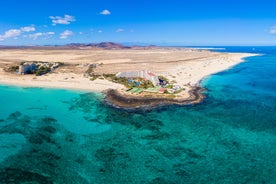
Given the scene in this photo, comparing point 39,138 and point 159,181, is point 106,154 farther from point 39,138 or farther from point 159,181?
point 39,138

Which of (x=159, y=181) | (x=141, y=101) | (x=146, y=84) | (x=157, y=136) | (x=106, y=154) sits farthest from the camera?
(x=146, y=84)

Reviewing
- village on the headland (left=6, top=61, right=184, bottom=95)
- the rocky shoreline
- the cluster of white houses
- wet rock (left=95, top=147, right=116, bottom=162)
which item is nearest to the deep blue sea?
wet rock (left=95, top=147, right=116, bottom=162)

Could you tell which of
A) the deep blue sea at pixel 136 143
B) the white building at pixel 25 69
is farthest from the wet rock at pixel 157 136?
the white building at pixel 25 69

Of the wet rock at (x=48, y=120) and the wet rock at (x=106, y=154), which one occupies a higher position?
the wet rock at (x=48, y=120)

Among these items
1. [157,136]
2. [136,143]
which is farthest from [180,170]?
[157,136]

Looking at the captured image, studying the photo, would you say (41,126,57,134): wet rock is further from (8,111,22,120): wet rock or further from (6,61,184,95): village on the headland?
(6,61,184,95): village on the headland

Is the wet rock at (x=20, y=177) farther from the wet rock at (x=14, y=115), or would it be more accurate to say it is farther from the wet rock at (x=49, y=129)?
the wet rock at (x=14, y=115)
